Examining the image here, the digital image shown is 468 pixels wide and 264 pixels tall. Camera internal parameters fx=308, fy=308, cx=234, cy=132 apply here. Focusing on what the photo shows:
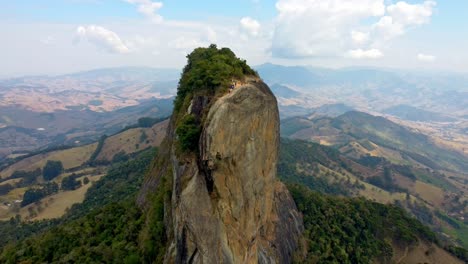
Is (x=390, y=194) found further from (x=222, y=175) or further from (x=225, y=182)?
(x=222, y=175)

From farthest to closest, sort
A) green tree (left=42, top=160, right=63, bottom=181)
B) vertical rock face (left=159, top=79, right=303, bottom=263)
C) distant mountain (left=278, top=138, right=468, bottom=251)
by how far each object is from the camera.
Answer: green tree (left=42, top=160, right=63, bottom=181) → distant mountain (left=278, top=138, right=468, bottom=251) → vertical rock face (left=159, top=79, right=303, bottom=263)

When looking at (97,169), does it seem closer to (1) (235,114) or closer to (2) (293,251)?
(2) (293,251)

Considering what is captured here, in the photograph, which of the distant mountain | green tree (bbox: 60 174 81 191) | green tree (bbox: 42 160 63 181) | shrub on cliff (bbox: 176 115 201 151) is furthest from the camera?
green tree (bbox: 42 160 63 181)

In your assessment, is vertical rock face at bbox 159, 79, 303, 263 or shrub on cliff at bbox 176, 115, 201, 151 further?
shrub on cliff at bbox 176, 115, 201, 151

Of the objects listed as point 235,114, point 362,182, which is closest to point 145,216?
point 235,114

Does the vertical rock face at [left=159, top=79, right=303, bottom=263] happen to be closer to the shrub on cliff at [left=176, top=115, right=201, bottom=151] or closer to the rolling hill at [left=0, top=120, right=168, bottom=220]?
the shrub on cliff at [left=176, top=115, right=201, bottom=151]

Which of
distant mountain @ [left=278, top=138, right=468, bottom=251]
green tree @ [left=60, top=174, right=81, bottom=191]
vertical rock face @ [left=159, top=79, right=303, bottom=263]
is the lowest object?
distant mountain @ [left=278, top=138, right=468, bottom=251]

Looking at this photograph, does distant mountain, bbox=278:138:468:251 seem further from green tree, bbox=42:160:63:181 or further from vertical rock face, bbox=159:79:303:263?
green tree, bbox=42:160:63:181

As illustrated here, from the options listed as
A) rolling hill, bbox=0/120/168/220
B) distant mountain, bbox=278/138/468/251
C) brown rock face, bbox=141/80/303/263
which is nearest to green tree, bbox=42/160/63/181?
rolling hill, bbox=0/120/168/220

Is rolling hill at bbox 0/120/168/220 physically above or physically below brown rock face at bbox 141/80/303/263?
below

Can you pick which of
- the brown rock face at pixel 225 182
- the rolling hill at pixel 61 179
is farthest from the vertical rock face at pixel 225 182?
the rolling hill at pixel 61 179
